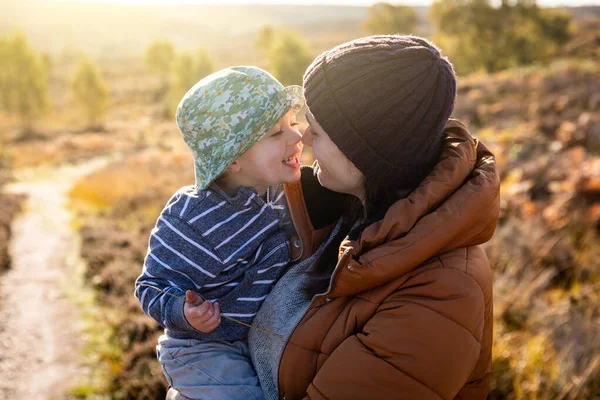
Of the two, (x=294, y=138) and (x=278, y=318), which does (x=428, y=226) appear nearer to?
(x=278, y=318)

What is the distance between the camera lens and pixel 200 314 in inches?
68.4

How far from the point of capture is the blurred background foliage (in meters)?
4.00

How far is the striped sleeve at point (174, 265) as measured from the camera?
1888 millimetres

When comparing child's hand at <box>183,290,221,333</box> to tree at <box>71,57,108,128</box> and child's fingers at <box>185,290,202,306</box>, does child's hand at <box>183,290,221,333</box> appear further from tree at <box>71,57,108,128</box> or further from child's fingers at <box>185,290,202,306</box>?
tree at <box>71,57,108,128</box>

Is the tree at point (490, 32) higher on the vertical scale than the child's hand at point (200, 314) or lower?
lower

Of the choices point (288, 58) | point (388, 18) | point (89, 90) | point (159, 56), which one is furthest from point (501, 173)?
point (159, 56)

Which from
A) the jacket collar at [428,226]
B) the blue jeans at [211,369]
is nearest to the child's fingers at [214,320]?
the blue jeans at [211,369]

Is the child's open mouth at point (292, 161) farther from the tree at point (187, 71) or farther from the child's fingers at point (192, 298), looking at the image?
the tree at point (187, 71)

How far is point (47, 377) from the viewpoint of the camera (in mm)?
5148

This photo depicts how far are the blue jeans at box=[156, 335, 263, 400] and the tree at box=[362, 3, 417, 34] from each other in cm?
3902

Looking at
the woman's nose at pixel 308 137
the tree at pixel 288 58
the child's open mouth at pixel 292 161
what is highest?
the woman's nose at pixel 308 137

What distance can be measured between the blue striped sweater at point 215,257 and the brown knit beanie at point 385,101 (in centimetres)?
56

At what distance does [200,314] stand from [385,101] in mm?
996

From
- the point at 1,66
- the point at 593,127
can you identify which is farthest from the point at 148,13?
the point at 593,127
